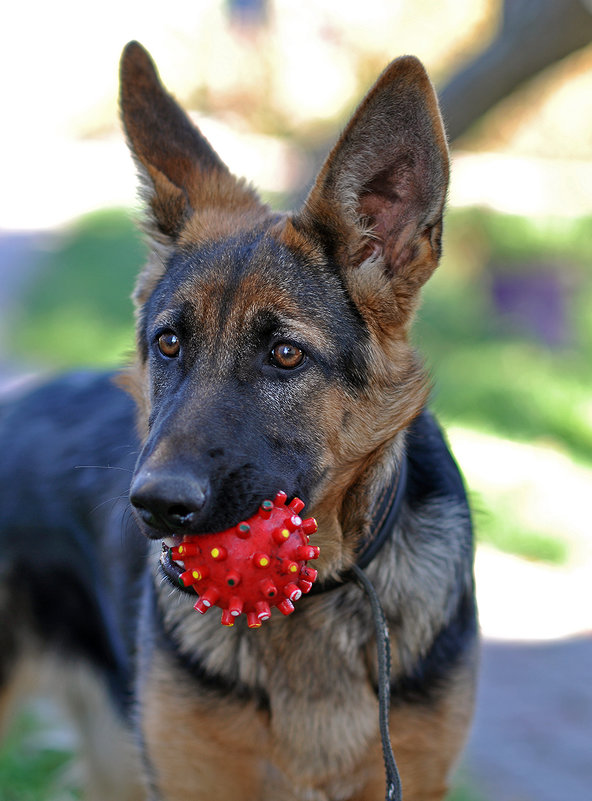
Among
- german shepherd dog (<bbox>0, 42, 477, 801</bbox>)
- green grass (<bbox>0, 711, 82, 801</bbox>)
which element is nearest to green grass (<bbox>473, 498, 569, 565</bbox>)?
green grass (<bbox>0, 711, 82, 801</bbox>)

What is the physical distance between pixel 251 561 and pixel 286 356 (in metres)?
0.66

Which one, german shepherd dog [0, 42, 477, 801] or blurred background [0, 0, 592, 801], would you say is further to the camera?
blurred background [0, 0, 592, 801]

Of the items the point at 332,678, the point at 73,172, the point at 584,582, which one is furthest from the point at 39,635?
the point at 73,172

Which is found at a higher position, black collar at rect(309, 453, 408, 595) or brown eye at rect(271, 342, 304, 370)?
brown eye at rect(271, 342, 304, 370)

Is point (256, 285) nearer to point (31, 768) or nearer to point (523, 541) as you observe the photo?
point (31, 768)

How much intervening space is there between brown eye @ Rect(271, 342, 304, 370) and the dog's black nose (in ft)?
1.71

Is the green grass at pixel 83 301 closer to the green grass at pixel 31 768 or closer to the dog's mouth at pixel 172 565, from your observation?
the green grass at pixel 31 768

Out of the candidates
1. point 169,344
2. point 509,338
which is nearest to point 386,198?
point 169,344

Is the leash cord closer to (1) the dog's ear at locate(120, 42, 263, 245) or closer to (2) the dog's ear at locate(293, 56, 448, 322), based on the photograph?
(2) the dog's ear at locate(293, 56, 448, 322)

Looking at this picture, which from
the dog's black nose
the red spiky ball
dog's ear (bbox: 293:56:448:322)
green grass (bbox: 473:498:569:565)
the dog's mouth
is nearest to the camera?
the dog's black nose

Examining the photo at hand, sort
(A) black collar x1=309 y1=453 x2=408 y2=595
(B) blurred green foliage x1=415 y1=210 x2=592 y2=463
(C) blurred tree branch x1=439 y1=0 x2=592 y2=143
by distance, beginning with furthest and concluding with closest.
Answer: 1. (B) blurred green foliage x1=415 y1=210 x2=592 y2=463
2. (C) blurred tree branch x1=439 y1=0 x2=592 y2=143
3. (A) black collar x1=309 y1=453 x2=408 y2=595

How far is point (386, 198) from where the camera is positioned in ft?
10.2

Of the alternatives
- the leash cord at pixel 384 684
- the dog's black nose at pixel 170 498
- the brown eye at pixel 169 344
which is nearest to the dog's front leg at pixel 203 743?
the leash cord at pixel 384 684

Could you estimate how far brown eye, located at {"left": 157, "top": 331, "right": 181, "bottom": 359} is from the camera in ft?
9.91
